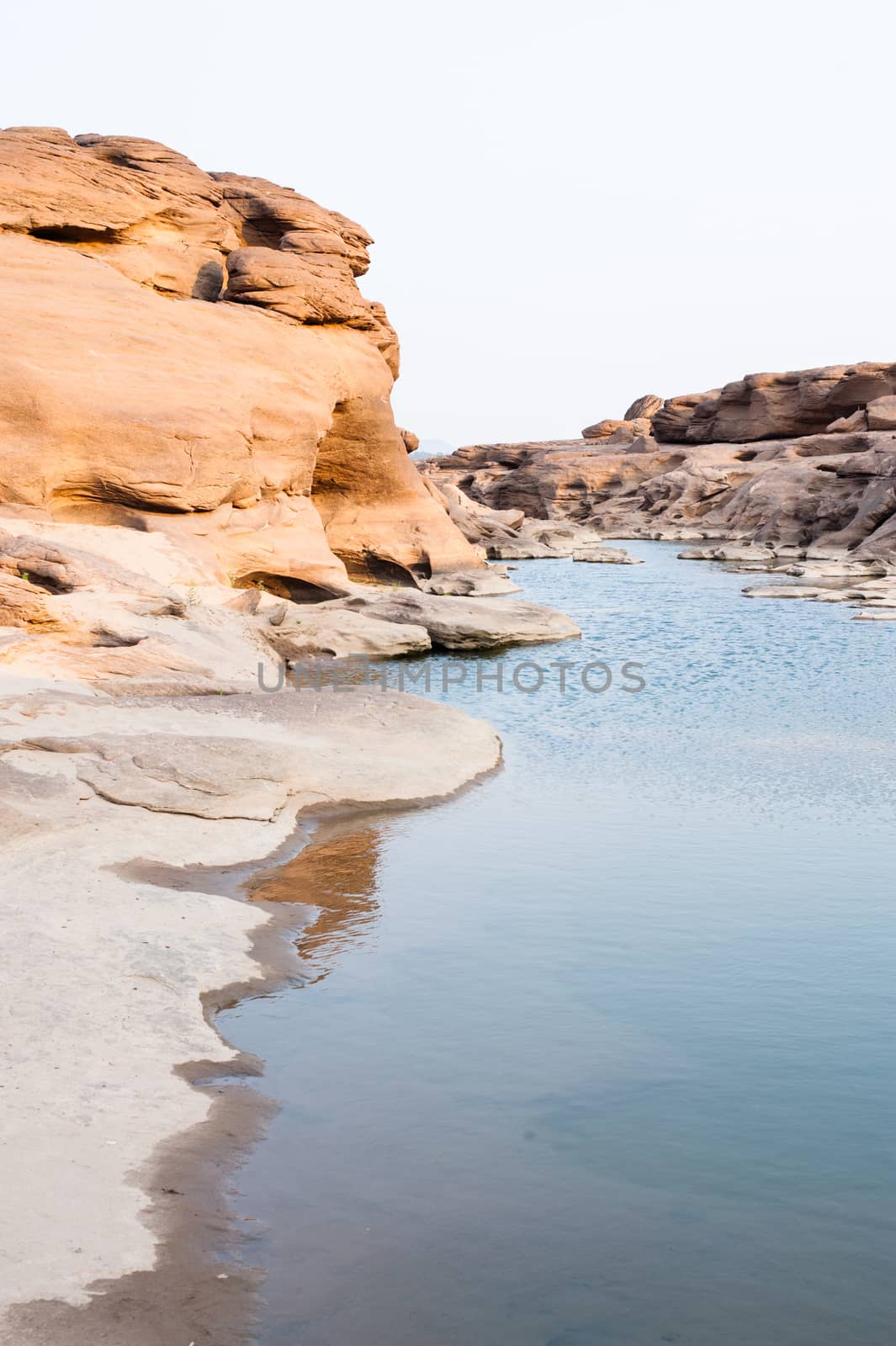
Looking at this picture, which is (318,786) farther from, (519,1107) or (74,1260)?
(74,1260)

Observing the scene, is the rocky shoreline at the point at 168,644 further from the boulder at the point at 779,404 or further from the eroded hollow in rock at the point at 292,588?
the boulder at the point at 779,404

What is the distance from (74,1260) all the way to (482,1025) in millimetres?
3228

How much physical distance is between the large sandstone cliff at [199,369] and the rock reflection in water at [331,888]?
40.1 ft

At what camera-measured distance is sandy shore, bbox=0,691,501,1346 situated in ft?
14.6

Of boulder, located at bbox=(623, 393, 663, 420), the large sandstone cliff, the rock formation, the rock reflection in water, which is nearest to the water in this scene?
the rock reflection in water

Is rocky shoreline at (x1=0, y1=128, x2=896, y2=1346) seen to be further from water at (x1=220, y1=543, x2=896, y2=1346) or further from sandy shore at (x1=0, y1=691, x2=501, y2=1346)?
water at (x1=220, y1=543, x2=896, y2=1346)

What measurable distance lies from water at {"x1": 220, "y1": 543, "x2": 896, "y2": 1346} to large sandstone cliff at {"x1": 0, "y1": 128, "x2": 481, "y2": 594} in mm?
12143

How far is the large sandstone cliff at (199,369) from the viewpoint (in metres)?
21.9

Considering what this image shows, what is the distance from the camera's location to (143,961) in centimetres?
722

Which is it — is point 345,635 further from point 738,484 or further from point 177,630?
point 738,484

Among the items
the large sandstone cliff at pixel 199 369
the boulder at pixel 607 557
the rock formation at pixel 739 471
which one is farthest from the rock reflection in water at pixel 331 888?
the boulder at pixel 607 557

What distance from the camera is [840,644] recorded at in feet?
80.3

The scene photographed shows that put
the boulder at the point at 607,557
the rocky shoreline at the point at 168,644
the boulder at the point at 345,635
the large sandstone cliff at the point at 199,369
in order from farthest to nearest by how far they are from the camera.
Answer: the boulder at the point at 607,557
the large sandstone cliff at the point at 199,369
the boulder at the point at 345,635
the rocky shoreline at the point at 168,644

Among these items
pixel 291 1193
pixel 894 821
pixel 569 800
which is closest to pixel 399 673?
pixel 569 800
